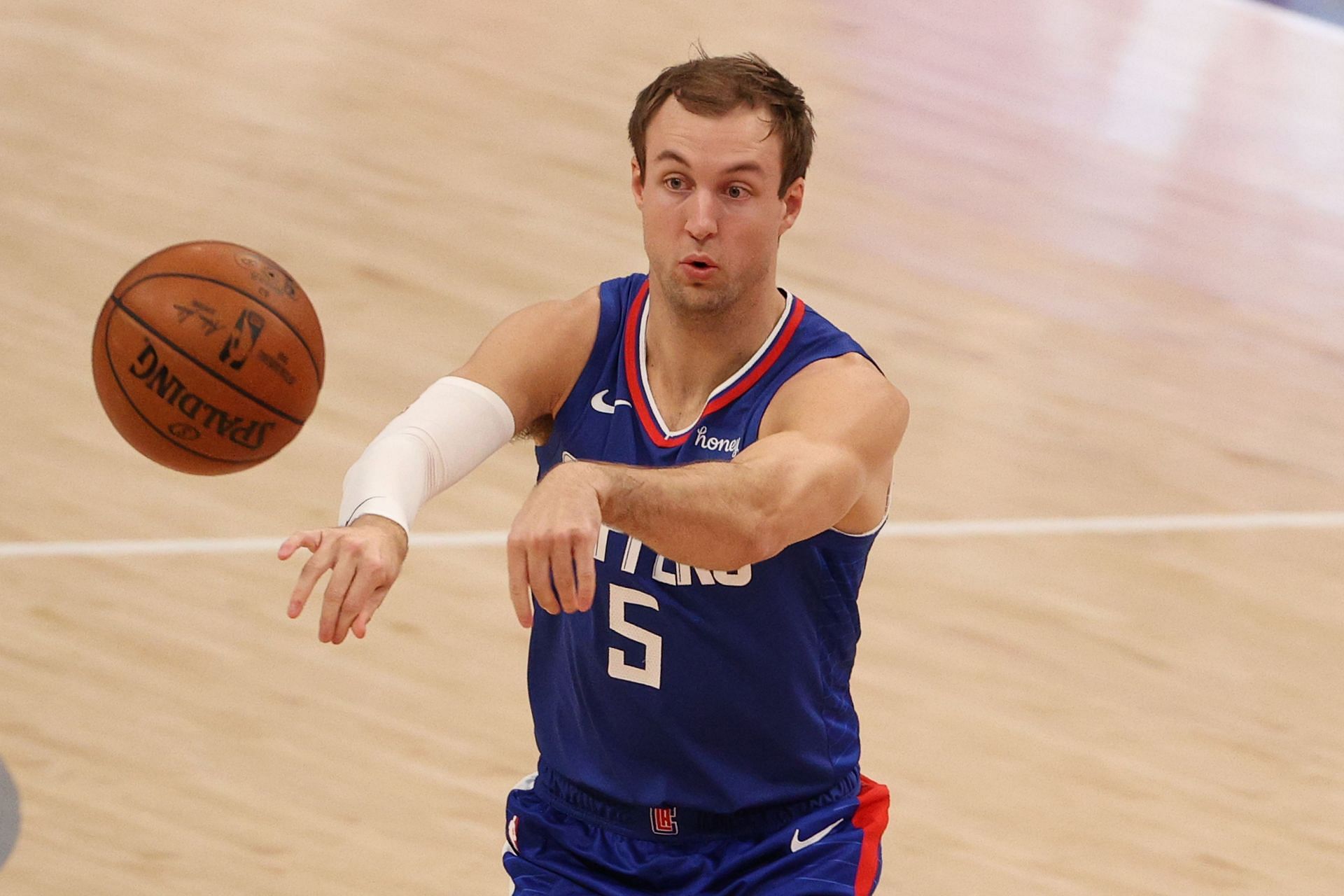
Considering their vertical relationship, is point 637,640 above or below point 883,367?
above

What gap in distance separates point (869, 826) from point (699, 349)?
994 millimetres

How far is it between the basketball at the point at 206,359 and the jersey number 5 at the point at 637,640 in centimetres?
86

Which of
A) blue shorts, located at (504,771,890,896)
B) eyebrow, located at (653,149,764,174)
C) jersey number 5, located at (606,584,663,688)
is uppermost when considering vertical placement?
eyebrow, located at (653,149,764,174)

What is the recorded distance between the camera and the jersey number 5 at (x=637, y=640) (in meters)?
3.52

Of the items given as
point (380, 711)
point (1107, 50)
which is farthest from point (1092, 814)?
point (1107, 50)

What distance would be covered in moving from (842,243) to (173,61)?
11.4 feet

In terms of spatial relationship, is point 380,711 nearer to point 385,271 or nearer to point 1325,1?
point 385,271

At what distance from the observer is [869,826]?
3.68m

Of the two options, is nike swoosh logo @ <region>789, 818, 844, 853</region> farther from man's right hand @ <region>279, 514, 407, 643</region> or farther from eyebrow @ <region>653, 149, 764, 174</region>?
eyebrow @ <region>653, 149, 764, 174</region>

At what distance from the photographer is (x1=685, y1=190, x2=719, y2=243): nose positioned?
3428 millimetres

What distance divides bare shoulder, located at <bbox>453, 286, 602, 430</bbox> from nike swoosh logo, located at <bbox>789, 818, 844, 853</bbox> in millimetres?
952

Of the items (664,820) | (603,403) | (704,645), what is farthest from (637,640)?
(603,403)

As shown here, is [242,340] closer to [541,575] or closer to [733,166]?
[733,166]

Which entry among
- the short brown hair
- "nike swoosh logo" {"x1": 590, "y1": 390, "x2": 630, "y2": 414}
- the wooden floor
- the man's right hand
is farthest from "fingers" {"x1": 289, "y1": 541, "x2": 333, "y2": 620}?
the wooden floor
